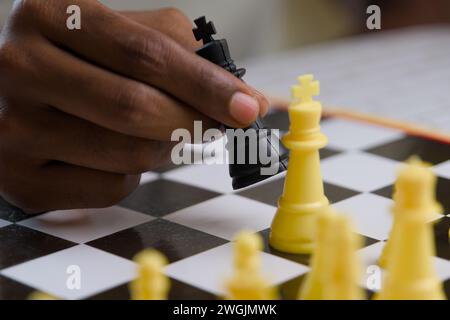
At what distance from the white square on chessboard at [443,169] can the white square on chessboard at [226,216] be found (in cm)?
32

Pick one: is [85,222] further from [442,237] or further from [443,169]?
[443,169]

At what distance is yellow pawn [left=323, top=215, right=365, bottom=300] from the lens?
768 mm

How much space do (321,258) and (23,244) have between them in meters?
0.51

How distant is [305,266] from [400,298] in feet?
0.85

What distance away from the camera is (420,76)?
A: 2.26m

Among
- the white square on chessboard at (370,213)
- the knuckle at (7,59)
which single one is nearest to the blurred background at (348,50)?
the white square on chessboard at (370,213)

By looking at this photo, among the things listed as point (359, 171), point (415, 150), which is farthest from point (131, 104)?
point (415, 150)

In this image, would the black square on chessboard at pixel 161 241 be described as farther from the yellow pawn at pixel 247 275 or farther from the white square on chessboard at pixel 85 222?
the yellow pawn at pixel 247 275

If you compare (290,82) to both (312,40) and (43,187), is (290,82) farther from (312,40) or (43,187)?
(312,40)

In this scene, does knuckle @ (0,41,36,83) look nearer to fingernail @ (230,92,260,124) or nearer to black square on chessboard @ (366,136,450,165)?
fingernail @ (230,92,260,124)

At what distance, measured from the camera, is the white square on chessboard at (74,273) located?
1.04 meters

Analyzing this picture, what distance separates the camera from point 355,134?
1.77 m

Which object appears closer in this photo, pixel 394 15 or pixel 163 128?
pixel 163 128

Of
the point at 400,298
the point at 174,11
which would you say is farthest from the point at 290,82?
the point at 400,298
